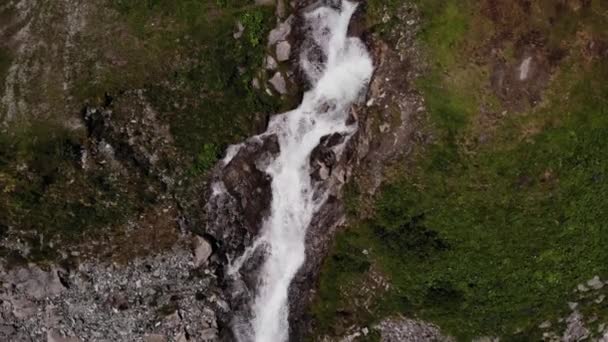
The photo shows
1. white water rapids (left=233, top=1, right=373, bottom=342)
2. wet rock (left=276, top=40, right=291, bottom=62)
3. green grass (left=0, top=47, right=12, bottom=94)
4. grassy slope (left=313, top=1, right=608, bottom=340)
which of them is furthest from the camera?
green grass (left=0, top=47, right=12, bottom=94)

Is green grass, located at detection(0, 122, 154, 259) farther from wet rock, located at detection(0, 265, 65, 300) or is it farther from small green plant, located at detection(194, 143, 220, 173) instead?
small green plant, located at detection(194, 143, 220, 173)

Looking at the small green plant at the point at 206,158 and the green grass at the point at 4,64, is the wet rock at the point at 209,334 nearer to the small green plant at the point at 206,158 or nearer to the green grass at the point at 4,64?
the small green plant at the point at 206,158

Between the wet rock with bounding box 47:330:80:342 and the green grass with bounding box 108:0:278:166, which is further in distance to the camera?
the wet rock with bounding box 47:330:80:342

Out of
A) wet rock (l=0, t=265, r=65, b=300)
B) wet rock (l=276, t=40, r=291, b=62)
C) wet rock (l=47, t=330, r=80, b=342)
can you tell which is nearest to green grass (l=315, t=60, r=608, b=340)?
wet rock (l=276, t=40, r=291, b=62)

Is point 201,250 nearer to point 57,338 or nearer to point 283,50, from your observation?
point 57,338

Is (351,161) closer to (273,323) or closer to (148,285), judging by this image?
(273,323)

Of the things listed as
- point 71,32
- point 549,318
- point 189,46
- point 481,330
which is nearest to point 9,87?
point 71,32
